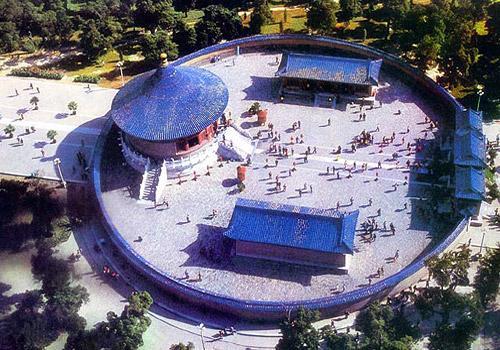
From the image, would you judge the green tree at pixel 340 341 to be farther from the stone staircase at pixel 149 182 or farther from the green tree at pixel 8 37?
the green tree at pixel 8 37

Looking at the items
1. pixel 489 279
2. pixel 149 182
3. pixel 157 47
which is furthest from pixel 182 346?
pixel 157 47

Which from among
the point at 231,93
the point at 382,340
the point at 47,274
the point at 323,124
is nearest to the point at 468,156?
the point at 323,124

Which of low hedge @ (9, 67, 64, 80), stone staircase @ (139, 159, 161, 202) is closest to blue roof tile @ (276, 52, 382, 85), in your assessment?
stone staircase @ (139, 159, 161, 202)

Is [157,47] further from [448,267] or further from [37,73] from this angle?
[448,267]

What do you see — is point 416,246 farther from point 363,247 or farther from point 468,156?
point 468,156

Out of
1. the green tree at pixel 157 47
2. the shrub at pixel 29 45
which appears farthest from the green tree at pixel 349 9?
the shrub at pixel 29 45

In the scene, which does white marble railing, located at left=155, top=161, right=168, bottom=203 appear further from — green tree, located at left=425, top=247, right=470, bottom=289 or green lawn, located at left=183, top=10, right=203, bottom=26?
green lawn, located at left=183, top=10, right=203, bottom=26
